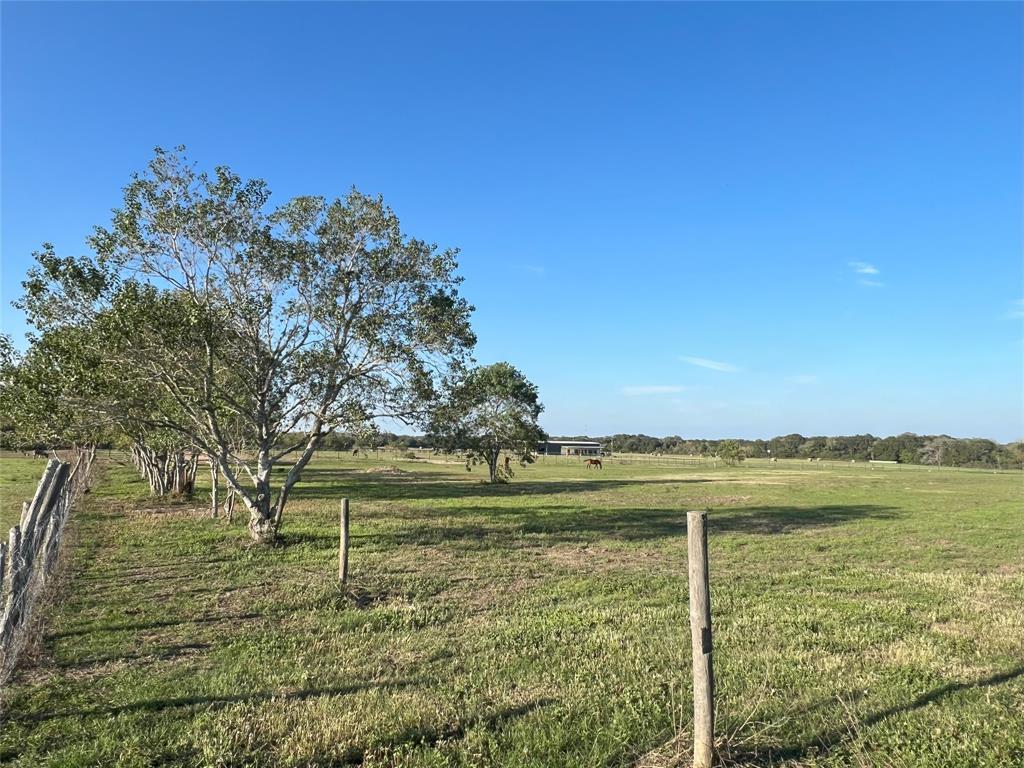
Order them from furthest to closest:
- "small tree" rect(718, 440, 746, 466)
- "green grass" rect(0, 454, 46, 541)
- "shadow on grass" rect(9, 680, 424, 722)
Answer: "small tree" rect(718, 440, 746, 466) → "green grass" rect(0, 454, 46, 541) → "shadow on grass" rect(9, 680, 424, 722)

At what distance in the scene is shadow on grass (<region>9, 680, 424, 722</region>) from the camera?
592cm

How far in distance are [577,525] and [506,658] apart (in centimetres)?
1538

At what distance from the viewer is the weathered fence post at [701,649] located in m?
4.73

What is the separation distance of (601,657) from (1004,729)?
378 centimetres

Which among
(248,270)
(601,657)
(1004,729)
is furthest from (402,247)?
(1004,729)

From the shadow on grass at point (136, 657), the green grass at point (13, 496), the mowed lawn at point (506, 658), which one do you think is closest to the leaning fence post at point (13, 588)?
the mowed lawn at point (506, 658)

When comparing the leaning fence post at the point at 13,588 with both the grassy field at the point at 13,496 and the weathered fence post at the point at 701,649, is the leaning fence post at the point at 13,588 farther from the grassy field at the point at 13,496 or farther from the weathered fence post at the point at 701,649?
the grassy field at the point at 13,496

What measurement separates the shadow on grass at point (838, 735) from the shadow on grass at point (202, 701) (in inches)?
135

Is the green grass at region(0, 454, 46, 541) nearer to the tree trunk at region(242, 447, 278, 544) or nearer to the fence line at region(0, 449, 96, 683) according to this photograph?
the tree trunk at region(242, 447, 278, 544)

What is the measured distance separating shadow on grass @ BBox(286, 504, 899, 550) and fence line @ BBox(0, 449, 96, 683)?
7735 mm

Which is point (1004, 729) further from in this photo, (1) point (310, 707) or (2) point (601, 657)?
(1) point (310, 707)

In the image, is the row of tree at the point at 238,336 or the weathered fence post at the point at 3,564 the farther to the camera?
the row of tree at the point at 238,336

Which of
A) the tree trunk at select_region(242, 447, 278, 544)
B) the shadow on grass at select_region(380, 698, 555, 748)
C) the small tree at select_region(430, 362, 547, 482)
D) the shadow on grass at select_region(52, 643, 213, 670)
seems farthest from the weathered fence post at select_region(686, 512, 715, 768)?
the small tree at select_region(430, 362, 547, 482)

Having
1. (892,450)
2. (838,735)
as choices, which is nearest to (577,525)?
(838,735)
